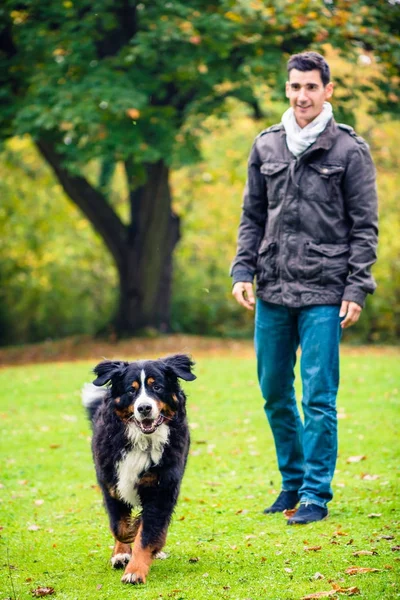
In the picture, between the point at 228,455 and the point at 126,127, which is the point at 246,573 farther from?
the point at 126,127

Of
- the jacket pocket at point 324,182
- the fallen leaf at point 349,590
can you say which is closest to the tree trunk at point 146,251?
the jacket pocket at point 324,182

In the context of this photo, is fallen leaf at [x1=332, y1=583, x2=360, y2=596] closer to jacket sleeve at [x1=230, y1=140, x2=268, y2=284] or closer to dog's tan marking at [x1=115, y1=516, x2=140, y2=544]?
dog's tan marking at [x1=115, y1=516, x2=140, y2=544]

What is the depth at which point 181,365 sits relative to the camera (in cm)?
454

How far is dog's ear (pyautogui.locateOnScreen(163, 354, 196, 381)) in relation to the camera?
175 inches

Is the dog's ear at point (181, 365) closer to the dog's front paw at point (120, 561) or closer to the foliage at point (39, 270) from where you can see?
the dog's front paw at point (120, 561)

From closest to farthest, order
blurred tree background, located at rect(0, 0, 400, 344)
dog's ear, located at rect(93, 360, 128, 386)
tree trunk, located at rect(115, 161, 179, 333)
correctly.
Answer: dog's ear, located at rect(93, 360, 128, 386) → blurred tree background, located at rect(0, 0, 400, 344) → tree trunk, located at rect(115, 161, 179, 333)

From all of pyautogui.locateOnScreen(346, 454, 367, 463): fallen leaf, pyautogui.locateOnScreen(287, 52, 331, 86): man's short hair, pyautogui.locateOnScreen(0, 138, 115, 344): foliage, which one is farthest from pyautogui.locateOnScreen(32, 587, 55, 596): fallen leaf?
pyautogui.locateOnScreen(0, 138, 115, 344): foliage

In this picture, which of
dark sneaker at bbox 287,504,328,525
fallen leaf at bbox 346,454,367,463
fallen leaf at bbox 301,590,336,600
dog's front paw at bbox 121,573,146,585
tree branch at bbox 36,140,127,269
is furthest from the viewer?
tree branch at bbox 36,140,127,269

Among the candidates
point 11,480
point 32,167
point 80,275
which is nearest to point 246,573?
point 11,480

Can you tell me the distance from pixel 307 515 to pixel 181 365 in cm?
130

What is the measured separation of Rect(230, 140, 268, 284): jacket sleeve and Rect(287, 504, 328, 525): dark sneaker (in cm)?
147

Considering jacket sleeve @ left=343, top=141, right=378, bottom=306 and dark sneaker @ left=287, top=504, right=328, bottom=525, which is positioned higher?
jacket sleeve @ left=343, top=141, right=378, bottom=306

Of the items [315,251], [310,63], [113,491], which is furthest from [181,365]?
[310,63]

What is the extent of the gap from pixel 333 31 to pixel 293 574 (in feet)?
37.4
